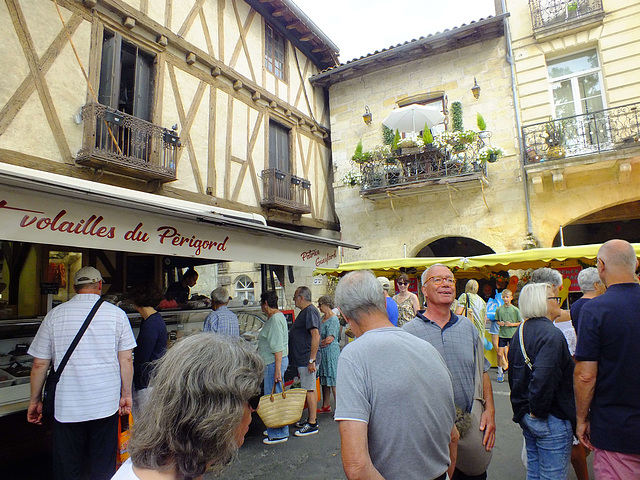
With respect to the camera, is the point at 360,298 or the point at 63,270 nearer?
the point at 360,298

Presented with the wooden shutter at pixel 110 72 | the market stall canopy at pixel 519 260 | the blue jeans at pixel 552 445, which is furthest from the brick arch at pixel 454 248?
the blue jeans at pixel 552 445

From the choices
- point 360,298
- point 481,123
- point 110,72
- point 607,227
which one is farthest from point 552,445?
point 607,227

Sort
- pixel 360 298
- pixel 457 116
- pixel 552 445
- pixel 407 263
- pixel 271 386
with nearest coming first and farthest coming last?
pixel 360 298 → pixel 552 445 → pixel 271 386 → pixel 407 263 → pixel 457 116

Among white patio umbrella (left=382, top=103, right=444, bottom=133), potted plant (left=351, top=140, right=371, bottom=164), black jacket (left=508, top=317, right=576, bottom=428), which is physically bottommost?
black jacket (left=508, top=317, right=576, bottom=428)

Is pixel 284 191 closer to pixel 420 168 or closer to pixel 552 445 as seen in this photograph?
pixel 420 168

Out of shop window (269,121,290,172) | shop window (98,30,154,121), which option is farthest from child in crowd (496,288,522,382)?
shop window (98,30,154,121)

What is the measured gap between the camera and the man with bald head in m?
2.09

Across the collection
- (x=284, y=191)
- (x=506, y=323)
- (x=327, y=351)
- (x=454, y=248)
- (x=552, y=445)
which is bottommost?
(x=552, y=445)

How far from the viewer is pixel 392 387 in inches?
60.3

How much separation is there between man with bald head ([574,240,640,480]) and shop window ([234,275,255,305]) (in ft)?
49.1

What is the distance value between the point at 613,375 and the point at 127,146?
7.20 metres

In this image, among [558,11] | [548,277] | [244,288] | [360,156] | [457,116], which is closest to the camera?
[548,277]

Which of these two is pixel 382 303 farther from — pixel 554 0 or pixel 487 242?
pixel 554 0

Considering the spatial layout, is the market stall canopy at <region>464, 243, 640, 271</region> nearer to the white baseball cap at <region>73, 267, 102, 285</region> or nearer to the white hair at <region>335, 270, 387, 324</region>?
the white hair at <region>335, 270, 387, 324</region>
